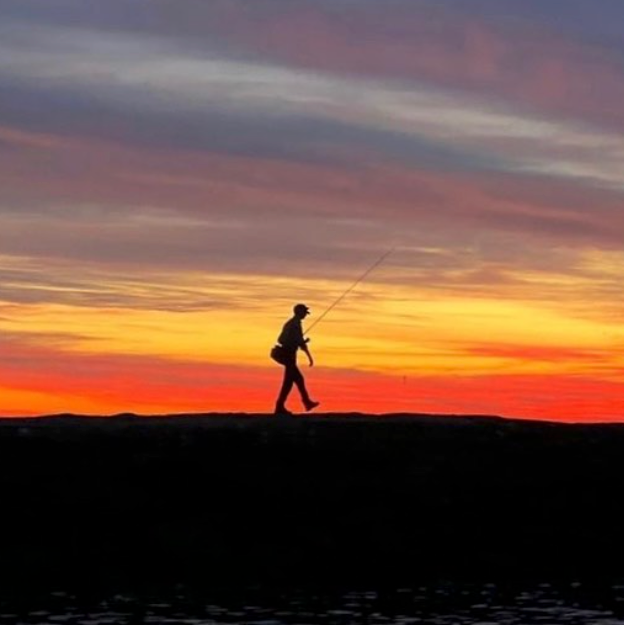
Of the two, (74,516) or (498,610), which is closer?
(498,610)

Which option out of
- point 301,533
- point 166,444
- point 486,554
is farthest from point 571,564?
point 166,444

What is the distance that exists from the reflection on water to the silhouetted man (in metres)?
5.59

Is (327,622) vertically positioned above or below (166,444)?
below

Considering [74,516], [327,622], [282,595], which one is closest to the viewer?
[327,622]

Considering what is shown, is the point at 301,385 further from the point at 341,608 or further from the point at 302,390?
the point at 341,608

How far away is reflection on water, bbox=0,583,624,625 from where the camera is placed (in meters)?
34.5

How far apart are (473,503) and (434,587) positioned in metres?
3.85

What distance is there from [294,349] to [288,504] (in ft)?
9.53

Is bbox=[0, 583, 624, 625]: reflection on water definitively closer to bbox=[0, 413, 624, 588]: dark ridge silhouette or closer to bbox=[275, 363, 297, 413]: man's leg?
bbox=[0, 413, 624, 588]: dark ridge silhouette

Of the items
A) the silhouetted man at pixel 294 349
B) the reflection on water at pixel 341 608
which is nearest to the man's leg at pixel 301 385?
the silhouetted man at pixel 294 349

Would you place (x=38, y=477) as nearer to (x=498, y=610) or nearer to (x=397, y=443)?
(x=397, y=443)

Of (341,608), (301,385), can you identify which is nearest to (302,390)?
(301,385)

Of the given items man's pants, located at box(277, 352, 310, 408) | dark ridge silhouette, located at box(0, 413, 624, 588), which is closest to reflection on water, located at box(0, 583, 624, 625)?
dark ridge silhouette, located at box(0, 413, 624, 588)

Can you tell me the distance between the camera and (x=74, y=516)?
40.3 m
